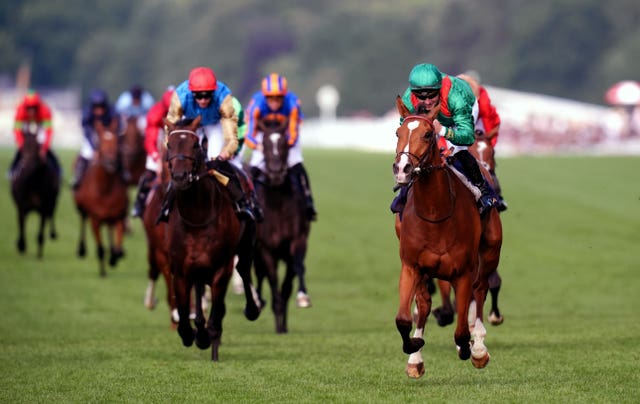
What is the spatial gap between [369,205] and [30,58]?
317 feet

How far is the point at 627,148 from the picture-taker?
53875 mm

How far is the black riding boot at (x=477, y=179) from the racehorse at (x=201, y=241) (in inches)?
81.6

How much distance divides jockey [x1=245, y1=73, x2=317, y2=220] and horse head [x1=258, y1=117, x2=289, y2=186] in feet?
0.27

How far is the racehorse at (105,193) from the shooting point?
21609 millimetres

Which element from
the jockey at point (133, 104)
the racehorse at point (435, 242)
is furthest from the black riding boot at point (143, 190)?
the jockey at point (133, 104)

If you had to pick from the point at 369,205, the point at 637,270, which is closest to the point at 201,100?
the point at 637,270

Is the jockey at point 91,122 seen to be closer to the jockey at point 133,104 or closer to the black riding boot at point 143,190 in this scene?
the jockey at point 133,104

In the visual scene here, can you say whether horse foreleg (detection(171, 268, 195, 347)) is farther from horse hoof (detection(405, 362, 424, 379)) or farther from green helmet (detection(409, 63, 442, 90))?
green helmet (detection(409, 63, 442, 90))

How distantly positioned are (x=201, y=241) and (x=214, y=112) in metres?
1.45

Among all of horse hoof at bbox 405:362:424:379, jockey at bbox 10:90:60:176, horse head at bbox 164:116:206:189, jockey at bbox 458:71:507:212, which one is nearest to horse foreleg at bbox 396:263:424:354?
horse hoof at bbox 405:362:424:379

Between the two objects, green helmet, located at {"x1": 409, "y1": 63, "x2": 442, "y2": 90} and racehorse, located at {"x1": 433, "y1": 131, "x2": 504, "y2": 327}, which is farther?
racehorse, located at {"x1": 433, "y1": 131, "x2": 504, "y2": 327}

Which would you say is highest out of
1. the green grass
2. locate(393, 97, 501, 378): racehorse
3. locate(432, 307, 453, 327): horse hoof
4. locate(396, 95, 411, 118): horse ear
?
locate(396, 95, 411, 118): horse ear

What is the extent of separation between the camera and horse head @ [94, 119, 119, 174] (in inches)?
848

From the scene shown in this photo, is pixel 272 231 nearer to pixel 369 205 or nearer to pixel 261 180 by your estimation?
pixel 261 180
